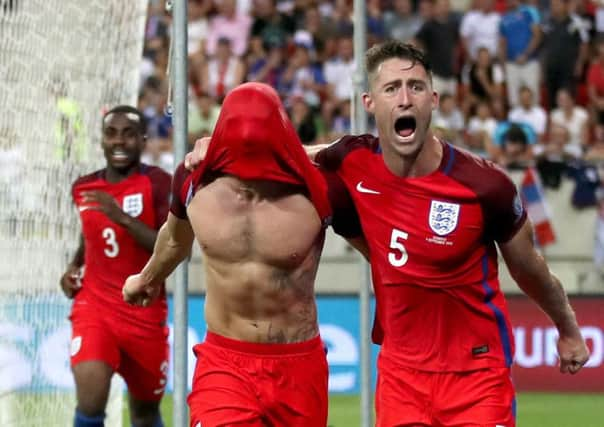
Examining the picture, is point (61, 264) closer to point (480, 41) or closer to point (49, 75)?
point (49, 75)

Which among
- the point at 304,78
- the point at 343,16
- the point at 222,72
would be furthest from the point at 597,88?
the point at 222,72

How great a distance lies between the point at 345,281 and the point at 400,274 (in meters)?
10.7

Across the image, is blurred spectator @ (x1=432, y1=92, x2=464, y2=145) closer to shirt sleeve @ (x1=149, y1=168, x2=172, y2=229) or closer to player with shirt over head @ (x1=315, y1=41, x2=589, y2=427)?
shirt sleeve @ (x1=149, y1=168, x2=172, y2=229)

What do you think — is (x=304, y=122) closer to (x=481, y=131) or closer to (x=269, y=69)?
(x=269, y=69)

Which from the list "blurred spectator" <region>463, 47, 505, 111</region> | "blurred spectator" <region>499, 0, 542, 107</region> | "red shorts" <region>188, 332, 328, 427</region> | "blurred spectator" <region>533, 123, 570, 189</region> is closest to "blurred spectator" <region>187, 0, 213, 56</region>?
"blurred spectator" <region>463, 47, 505, 111</region>

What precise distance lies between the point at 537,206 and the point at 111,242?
8304mm

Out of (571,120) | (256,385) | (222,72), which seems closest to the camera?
(256,385)

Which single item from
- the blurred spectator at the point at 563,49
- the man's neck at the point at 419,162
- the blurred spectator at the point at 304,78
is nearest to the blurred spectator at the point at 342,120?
the blurred spectator at the point at 304,78

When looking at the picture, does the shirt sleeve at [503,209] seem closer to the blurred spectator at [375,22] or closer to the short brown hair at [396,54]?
the short brown hair at [396,54]

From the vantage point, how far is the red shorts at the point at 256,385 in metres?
5.87

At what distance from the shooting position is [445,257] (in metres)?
6.29

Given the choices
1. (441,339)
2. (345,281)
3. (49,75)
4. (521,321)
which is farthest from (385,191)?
(345,281)

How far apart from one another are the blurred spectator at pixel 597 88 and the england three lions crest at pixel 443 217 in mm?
12551

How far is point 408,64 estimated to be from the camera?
20.9ft
